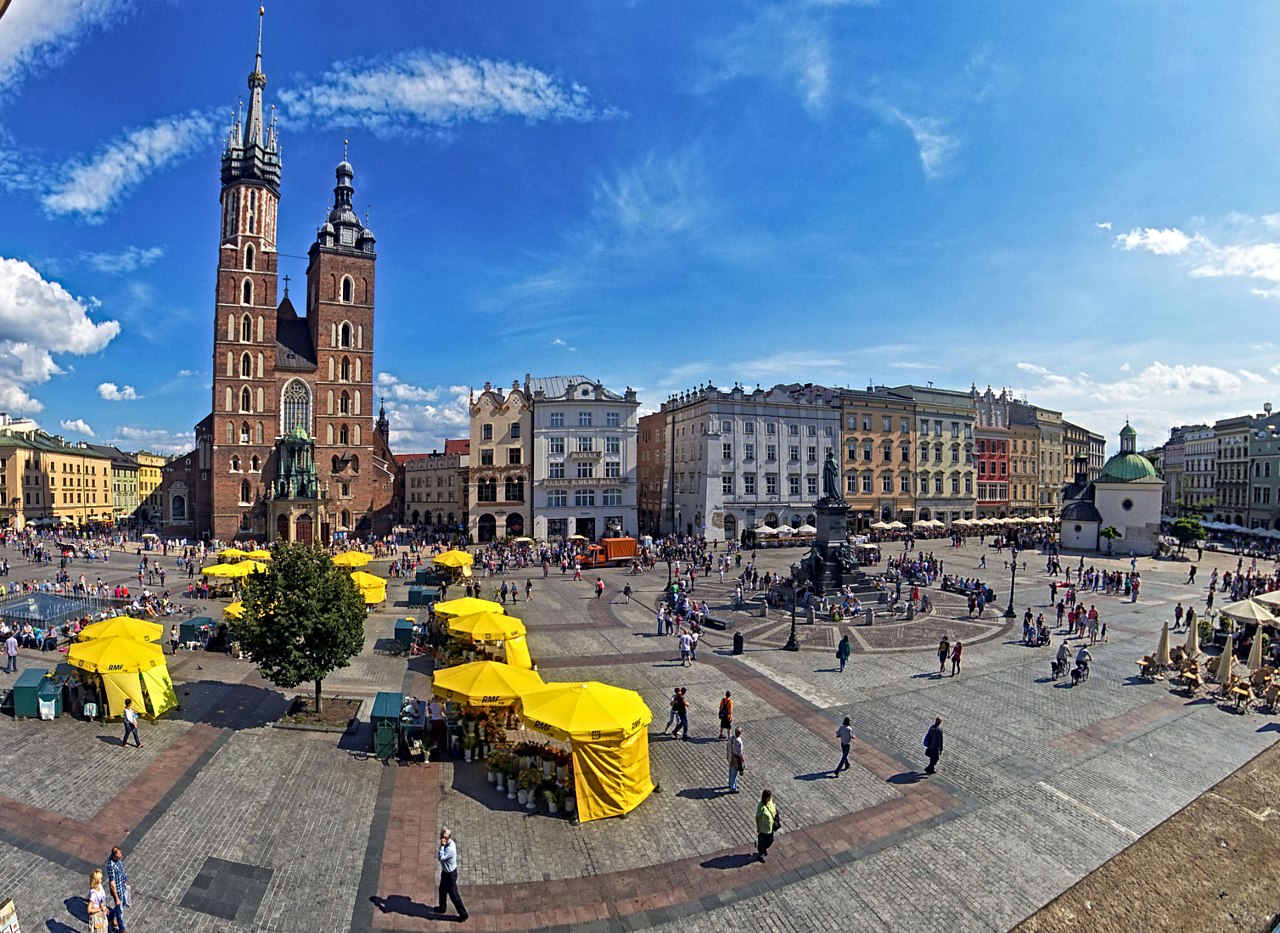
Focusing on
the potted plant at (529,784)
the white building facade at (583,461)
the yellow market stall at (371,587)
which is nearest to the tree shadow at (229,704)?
the potted plant at (529,784)

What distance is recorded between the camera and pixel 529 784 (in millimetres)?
12258

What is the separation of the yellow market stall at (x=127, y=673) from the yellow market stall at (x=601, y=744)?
10095 millimetres

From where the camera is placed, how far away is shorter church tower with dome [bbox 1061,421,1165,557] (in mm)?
56562

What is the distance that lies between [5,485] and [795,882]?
317 feet

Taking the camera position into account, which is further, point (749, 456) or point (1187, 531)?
point (749, 456)

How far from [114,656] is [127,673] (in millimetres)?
631

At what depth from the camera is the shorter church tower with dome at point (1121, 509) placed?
56.6 meters

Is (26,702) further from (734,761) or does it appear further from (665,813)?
(734,761)

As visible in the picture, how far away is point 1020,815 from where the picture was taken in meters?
11.9

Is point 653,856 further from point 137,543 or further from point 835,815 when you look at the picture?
point 137,543

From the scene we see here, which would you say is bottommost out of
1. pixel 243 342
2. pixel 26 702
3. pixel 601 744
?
pixel 26 702

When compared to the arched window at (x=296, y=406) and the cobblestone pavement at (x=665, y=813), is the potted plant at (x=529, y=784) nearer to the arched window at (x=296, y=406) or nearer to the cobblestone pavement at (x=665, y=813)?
the cobblestone pavement at (x=665, y=813)

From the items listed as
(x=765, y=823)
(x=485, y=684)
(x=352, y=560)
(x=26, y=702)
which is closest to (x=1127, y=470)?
(x=352, y=560)

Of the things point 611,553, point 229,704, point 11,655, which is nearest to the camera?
point 229,704
